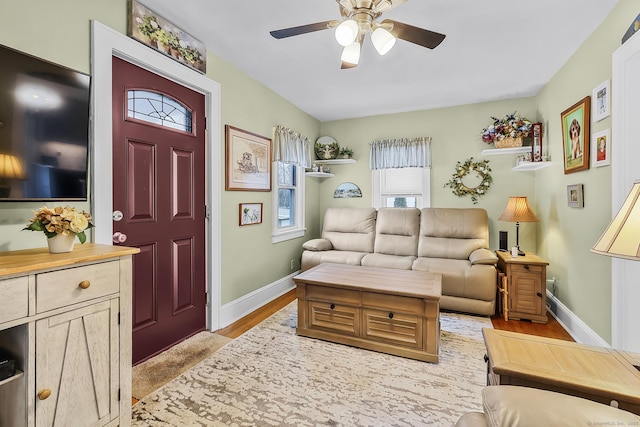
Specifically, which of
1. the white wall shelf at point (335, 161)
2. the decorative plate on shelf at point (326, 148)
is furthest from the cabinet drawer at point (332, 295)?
the decorative plate on shelf at point (326, 148)

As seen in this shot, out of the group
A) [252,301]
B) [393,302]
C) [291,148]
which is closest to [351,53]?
[393,302]

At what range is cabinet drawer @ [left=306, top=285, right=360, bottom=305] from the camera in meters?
2.49

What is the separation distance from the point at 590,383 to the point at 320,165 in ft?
14.0

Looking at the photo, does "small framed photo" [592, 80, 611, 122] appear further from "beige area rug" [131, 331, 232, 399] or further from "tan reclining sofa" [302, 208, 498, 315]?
"beige area rug" [131, 331, 232, 399]

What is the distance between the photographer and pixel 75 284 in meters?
1.32

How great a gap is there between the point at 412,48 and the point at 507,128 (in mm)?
1964

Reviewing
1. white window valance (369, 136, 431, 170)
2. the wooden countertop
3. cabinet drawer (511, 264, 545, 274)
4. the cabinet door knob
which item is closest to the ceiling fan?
the wooden countertop

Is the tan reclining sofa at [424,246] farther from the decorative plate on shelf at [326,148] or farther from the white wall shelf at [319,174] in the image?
the decorative plate on shelf at [326,148]

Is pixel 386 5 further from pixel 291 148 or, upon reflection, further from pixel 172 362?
pixel 172 362

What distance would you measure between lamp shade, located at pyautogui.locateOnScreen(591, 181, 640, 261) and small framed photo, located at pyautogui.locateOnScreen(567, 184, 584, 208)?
2040mm

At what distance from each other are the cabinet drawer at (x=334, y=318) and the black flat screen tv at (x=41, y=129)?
191cm

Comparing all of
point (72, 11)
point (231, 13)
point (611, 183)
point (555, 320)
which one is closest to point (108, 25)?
point (72, 11)

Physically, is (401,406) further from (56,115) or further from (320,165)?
(320,165)

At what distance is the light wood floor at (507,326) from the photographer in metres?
2.76
